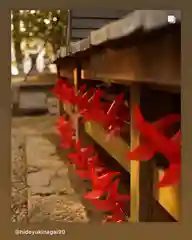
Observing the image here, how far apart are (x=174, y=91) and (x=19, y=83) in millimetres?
407

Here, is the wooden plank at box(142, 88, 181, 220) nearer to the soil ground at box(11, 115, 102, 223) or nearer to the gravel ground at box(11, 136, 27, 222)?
the soil ground at box(11, 115, 102, 223)

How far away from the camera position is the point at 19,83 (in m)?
1.54

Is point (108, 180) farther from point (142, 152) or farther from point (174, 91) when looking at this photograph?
point (174, 91)

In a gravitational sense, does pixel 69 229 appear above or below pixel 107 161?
below

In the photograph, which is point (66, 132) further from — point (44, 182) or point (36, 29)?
point (36, 29)

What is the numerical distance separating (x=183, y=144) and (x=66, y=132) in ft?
1.03

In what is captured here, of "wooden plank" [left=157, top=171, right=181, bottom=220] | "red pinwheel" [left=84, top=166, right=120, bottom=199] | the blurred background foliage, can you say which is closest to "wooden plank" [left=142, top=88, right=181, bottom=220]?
"wooden plank" [left=157, top=171, right=181, bottom=220]

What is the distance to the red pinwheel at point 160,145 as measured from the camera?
152 centimetres

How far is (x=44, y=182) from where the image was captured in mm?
1542

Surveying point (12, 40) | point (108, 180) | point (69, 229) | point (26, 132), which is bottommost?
point (69, 229)

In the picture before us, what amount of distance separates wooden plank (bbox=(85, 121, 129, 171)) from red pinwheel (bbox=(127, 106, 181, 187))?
0.02 m

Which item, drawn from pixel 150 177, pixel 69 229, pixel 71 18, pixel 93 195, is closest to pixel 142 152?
pixel 150 177

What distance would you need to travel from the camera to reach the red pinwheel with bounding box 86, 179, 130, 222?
1.56 metres

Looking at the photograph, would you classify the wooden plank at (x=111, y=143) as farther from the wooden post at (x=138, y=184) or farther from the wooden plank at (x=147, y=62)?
the wooden plank at (x=147, y=62)
